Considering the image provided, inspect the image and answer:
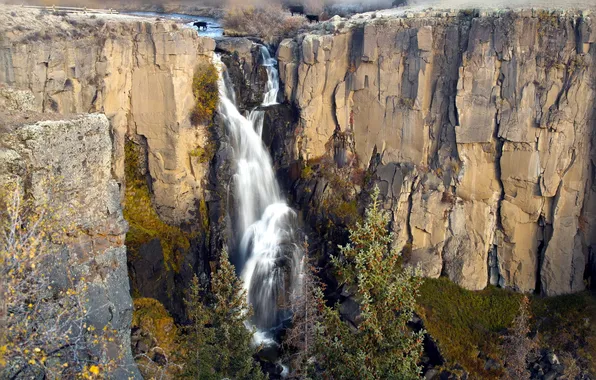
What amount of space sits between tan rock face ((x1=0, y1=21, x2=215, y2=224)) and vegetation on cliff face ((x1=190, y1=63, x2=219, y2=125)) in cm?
31

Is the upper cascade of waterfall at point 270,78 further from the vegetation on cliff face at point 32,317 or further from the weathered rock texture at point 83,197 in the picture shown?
the vegetation on cliff face at point 32,317

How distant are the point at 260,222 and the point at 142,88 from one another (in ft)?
27.2

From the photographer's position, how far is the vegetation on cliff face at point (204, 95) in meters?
25.8

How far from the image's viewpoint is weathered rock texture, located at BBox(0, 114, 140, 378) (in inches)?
380

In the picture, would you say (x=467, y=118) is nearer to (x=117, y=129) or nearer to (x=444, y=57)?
Result: (x=444, y=57)

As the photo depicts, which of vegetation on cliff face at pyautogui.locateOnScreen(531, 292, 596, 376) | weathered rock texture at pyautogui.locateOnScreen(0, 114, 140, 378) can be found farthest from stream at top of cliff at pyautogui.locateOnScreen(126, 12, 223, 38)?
vegetation on cliff face at pyautogui.locateOnScreen(531, 292, 596, 376)

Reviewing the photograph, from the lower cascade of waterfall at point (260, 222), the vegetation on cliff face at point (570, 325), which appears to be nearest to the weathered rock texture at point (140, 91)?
the lower cascade of waterfall at point (260, 222)

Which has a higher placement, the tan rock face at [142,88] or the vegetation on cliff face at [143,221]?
the tan rock face at [142,88]

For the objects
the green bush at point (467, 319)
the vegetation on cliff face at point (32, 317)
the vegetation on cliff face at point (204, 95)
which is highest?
the vegetation on cliff face at point (204, 95)

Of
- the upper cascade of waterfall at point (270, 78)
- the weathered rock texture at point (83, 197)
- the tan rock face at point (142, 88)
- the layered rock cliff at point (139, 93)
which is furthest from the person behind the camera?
the upper cascade of waterfall at point (270, 78)

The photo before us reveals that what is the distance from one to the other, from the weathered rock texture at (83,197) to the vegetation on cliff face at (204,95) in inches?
575

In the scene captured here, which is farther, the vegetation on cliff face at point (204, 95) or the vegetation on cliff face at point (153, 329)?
the vegetation on cliff face at point (204, 95)

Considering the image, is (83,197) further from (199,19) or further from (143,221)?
(199,19)

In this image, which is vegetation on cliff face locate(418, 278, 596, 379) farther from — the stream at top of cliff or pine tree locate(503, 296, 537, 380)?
the stream at top of cliff
